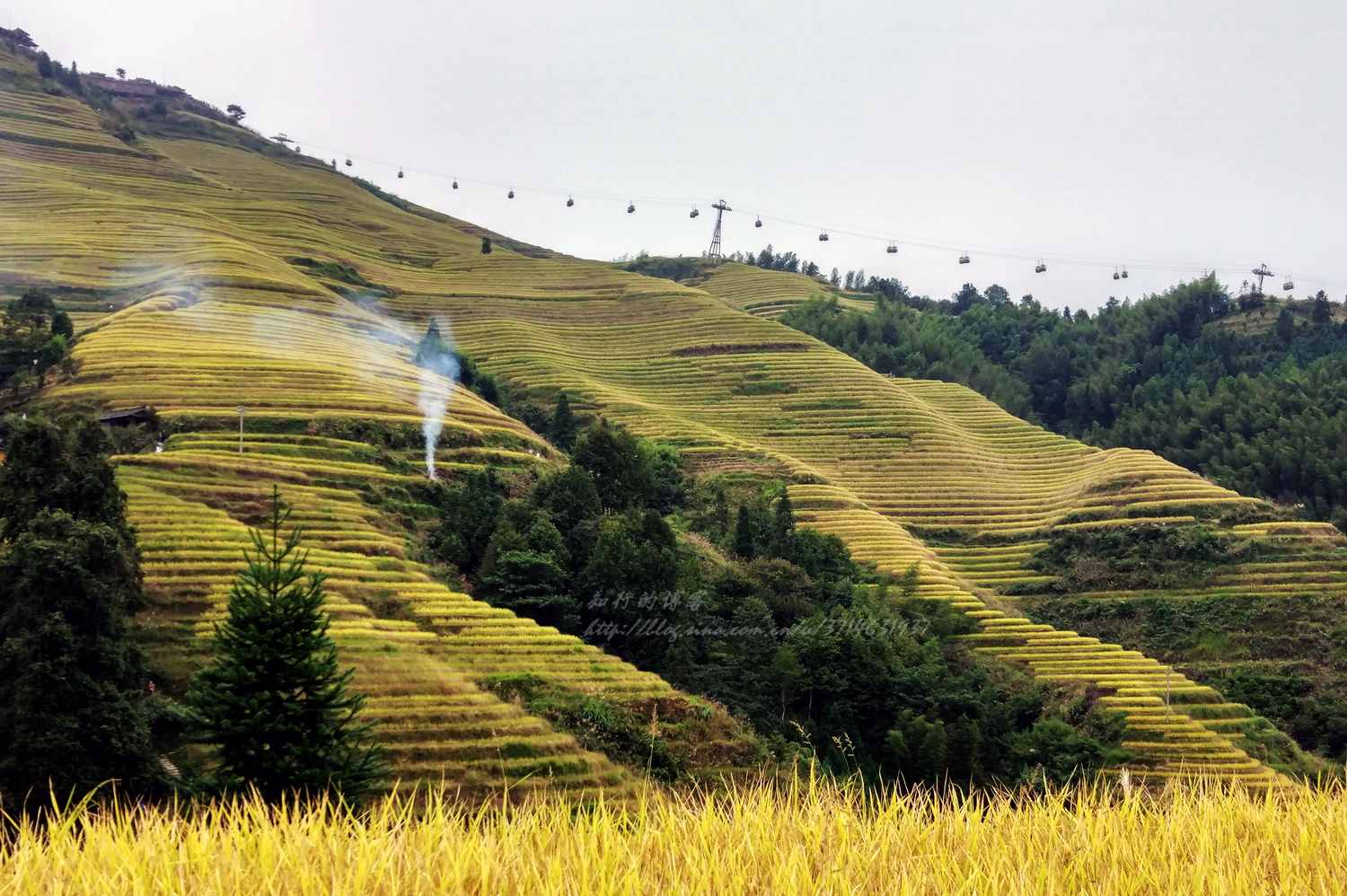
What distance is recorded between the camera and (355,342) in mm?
57188

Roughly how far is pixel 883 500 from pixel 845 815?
1956 inches

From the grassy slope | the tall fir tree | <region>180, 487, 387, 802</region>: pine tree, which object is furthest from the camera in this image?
the grassy slope

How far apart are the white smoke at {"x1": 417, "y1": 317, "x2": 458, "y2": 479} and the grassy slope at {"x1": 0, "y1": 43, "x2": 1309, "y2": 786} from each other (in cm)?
82

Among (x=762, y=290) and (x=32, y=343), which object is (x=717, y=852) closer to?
(x=32, y=343)

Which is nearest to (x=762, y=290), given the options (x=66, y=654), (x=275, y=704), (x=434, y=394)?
(x=434, y=394)

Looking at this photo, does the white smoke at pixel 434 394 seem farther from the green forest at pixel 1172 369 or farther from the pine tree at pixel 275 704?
the green forest at pixel 1172 369

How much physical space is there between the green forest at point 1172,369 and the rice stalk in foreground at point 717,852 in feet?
217

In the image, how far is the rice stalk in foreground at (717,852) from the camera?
593cm

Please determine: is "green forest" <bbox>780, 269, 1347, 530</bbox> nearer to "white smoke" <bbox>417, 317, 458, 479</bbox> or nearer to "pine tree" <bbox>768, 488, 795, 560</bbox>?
"pine tree" <bbox>768, 488, 795, 560</bbox>

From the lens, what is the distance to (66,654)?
63.3ft

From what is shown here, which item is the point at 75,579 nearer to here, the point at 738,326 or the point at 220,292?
the point at 220,292

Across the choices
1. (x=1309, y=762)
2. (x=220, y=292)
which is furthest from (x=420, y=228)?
(x=1309, y=762)

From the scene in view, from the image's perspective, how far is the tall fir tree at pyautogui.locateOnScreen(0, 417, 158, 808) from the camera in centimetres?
1842

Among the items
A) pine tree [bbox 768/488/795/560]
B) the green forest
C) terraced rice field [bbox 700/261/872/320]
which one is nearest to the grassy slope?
terraced rice field [bbox 700/261/872/320]
